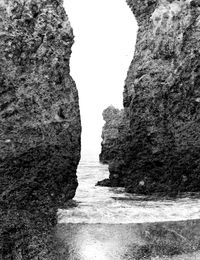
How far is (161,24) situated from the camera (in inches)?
622

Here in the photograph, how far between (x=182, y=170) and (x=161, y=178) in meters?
0.77

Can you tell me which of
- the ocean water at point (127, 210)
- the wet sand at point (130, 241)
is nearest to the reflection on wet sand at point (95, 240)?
the wet sand at point (130, 241)

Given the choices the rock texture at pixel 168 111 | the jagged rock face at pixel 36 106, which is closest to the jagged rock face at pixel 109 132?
the rock texture at pixel 168 111

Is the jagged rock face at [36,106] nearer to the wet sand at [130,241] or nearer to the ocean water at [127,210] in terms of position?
the ocean water at [127,210]

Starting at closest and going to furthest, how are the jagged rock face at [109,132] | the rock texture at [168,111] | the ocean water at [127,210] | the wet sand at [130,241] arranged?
the wet sand at [130,241] → the ocean water at [127,210] → the rock texture at [168,111] → the jagged rock face at [109,132]

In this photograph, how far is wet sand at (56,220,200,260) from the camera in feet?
26.9

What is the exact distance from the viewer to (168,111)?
1441 cm

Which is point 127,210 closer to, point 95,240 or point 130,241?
point 130,241

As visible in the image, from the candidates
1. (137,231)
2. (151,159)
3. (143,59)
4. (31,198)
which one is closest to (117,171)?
(151,159)

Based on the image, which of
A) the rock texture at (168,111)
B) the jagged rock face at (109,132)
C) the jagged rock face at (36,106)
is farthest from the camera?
the jagged rock face at (109,132)

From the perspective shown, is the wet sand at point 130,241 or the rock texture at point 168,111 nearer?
the wet sand at point 130,241

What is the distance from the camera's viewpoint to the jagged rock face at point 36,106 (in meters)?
10.7

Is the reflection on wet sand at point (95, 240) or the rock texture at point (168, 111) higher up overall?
the rock texture at point (168, 111)

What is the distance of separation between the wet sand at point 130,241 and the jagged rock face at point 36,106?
6.28 feet
